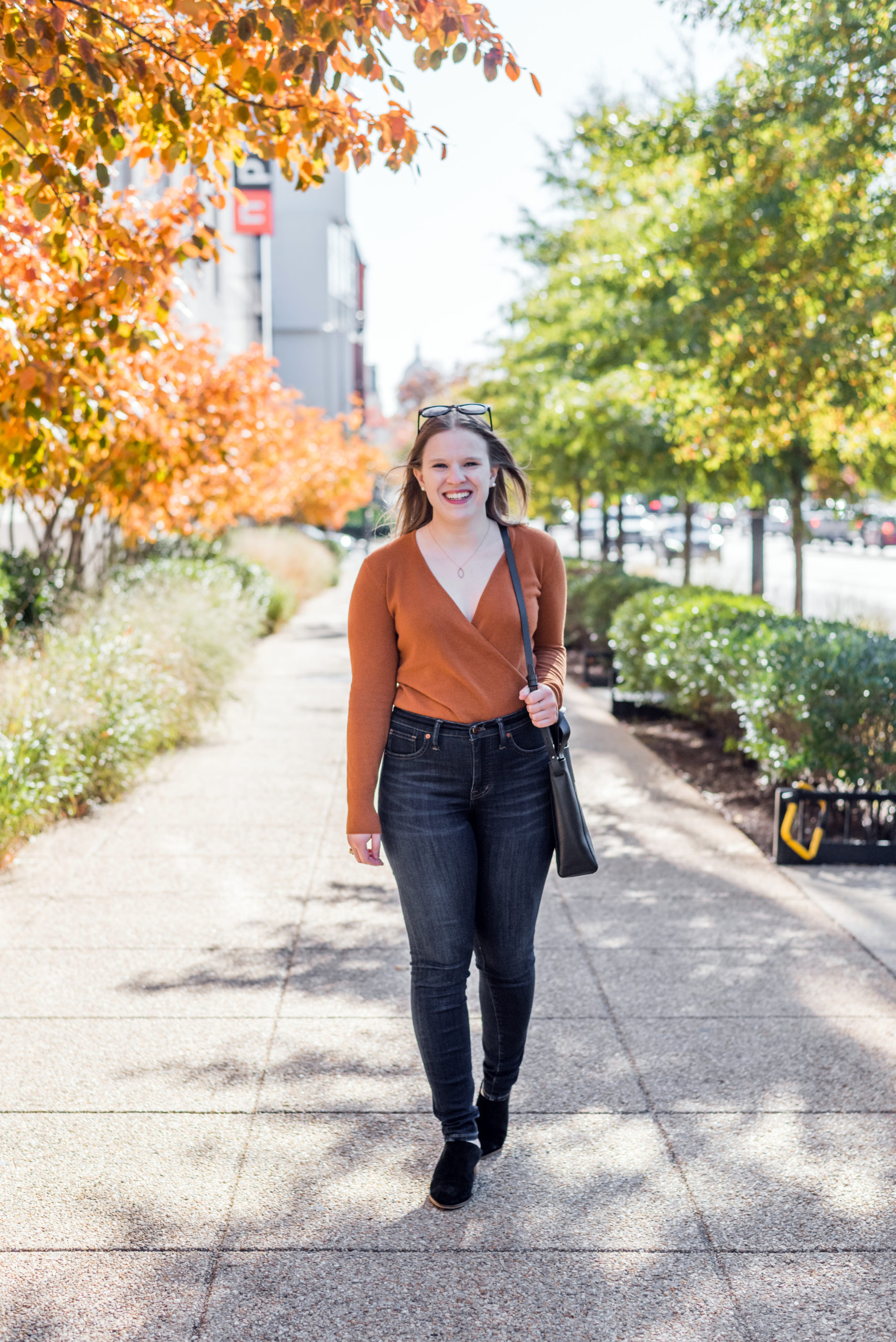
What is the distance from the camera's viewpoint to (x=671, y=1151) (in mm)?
3279

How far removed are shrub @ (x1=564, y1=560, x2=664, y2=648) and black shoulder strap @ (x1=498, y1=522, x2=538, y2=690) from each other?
990 centimetres

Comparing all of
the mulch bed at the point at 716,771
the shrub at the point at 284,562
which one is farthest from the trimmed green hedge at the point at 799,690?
the shrub at the point at 284,562

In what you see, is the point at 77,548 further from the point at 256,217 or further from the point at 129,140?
the point at 256,217

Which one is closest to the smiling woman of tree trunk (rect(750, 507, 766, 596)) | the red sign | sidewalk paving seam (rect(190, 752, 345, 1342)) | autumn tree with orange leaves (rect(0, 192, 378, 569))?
sidewalk paving seam (rect(190, 752, 345, 1342))

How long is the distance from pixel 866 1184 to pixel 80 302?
4.90 m

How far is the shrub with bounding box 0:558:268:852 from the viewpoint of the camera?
643cm

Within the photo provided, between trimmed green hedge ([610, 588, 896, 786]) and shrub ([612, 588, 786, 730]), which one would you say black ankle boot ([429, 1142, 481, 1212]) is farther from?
shrub ([612, 588, 786, 730])

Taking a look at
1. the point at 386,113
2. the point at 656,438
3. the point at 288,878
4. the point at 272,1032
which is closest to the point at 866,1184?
the point at 272,1032

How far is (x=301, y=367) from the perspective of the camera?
2144 inches

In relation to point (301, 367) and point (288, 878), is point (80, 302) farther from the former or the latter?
point (301, 367)

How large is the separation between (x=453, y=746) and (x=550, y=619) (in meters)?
0.46

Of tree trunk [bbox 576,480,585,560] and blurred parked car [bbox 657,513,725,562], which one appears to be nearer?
tree trunk [bbox 576,480,585,560]

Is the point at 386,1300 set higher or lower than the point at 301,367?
lower

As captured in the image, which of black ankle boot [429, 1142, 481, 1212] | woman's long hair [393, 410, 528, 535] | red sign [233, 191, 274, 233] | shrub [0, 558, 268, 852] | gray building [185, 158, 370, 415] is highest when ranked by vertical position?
gray building [185, 158, 370, 415]
